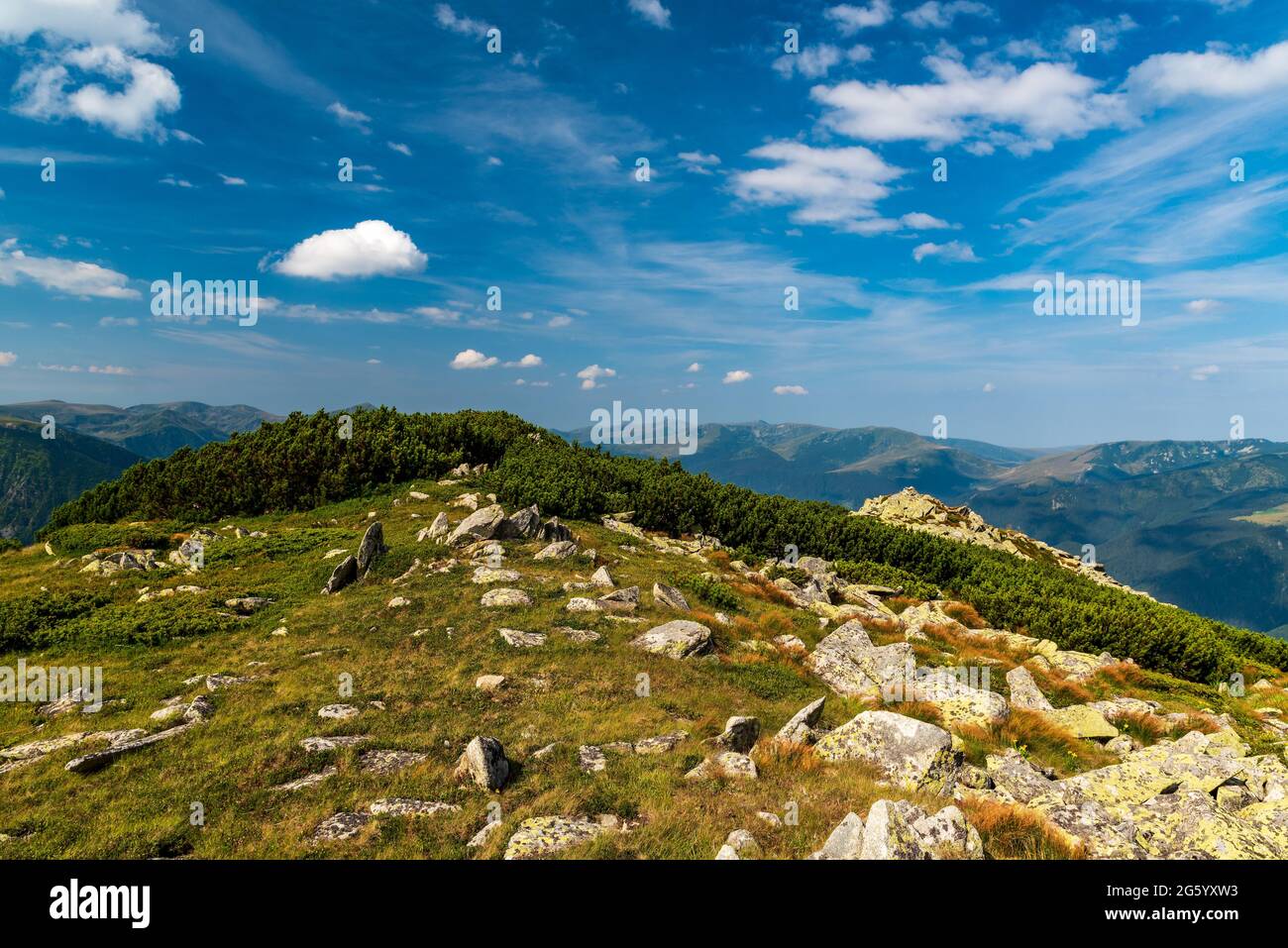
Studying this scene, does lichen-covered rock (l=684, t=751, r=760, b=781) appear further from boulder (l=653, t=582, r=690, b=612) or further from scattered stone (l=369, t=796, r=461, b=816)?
boulder (l=653, t=582, r=690, b=612)

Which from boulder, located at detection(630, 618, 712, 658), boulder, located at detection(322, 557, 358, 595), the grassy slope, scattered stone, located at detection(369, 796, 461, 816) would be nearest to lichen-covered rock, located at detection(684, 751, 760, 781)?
the grassy slope

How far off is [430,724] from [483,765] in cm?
377

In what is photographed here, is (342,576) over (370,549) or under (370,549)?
under

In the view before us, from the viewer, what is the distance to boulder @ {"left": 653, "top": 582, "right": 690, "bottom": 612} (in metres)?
22.2

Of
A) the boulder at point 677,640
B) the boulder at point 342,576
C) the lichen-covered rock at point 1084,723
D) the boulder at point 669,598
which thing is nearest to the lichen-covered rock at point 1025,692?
the lichen-covered rock at point 1084,723

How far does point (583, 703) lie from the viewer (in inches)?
573

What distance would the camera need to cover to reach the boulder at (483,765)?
10.5 metres

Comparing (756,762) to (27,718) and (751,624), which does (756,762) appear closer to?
(751,624)

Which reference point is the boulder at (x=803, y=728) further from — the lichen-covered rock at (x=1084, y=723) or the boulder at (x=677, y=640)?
the lichen-covered rock at (x=1084, y=723)

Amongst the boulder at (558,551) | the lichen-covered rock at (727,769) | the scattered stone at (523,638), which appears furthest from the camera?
the boulder at (558,551)

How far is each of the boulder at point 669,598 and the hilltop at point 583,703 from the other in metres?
0.20

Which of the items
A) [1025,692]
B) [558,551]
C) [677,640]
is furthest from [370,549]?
[1025,692]

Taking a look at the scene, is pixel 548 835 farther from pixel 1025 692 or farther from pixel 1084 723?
pixel 1025 692

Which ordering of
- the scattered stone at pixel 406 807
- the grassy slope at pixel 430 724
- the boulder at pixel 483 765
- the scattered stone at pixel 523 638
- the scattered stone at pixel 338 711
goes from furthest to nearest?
1. the scattered stone at pixel 523 638
2. the scattered stone at pixel 338 711
3. the boulder at pixel 483 765
4. the scattered stone at pixel 406 807
5. the grassy slope at pixel 430 724
